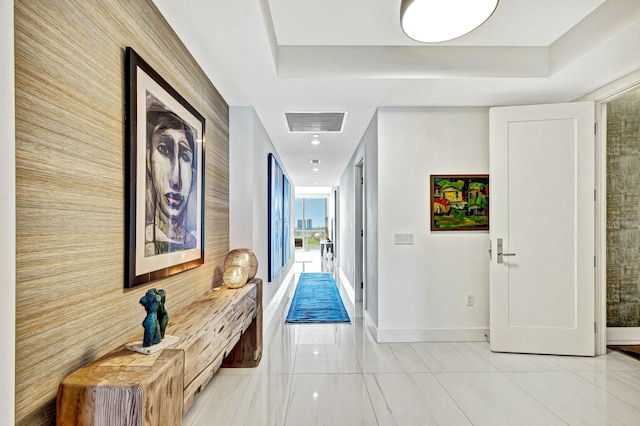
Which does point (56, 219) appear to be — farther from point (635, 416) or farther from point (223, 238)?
point (635, 416)

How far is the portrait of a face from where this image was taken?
1.88 m

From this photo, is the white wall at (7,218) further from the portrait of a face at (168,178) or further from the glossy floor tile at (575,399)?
the glossy floor tile at (575,399)

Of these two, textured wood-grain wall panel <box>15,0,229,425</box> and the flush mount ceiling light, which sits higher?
the flush mount ceiling light

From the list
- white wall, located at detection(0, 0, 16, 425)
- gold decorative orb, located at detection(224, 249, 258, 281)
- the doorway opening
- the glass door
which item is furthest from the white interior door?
the glass door

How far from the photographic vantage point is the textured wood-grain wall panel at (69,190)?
1092mm

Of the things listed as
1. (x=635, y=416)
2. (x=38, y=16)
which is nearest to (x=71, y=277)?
(x=38, y=16)

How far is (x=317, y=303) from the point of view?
218 inches

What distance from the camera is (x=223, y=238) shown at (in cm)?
344

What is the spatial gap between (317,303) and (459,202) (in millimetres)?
2744

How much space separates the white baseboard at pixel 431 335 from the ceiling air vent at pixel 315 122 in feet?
7.81

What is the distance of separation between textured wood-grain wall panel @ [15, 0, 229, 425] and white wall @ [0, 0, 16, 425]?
134 millimetres

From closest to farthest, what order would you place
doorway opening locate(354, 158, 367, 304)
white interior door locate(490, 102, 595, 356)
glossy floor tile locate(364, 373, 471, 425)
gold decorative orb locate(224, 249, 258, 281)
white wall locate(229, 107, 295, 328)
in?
glossy floor tile locate(364, 373, 471, 425) < gold decorative orb locate(224, 249, 258, 281) < white interior door locate(490, 102, 595, 356) < white wall locate(229, 107, 295, 328) < doorway opening locate(354, 158, 367, 304)

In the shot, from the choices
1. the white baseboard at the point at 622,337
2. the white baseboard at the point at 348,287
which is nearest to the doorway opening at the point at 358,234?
the white baseboard at the point at 348,287

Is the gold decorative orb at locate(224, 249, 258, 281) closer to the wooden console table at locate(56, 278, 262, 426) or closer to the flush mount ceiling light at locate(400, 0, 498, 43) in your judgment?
the wooden console table at locate(56, 278, 262, 426)
